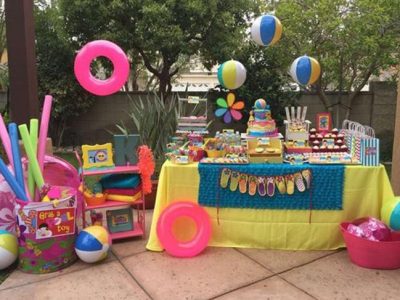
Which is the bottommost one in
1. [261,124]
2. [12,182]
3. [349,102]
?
[12,182]

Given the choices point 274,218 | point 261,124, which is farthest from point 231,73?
point 274,218

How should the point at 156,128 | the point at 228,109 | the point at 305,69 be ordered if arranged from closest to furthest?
1. the point at 305,69
2. the point at 228,109
3. the point at 156,128

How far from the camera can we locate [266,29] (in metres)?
3.50

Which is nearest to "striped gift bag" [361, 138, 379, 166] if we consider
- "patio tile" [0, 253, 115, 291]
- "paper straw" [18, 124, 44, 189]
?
"patio tile" [0, 253, 115, 291]

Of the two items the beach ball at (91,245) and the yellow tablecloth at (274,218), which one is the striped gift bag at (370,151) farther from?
the beach ball at (91,245)

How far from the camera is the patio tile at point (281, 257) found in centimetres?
298

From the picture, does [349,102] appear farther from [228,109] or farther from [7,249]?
[7,249]

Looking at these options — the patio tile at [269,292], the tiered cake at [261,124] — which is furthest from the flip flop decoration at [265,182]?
the patio tile at [269,292]

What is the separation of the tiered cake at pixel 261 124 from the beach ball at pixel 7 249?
210 cm

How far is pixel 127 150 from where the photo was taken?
381cm

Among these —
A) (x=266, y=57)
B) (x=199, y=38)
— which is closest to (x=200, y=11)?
(x=199, y=38)

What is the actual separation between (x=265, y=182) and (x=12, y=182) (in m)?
1.95

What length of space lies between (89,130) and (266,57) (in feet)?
12.4

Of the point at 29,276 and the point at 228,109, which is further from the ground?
the point at 228,109
